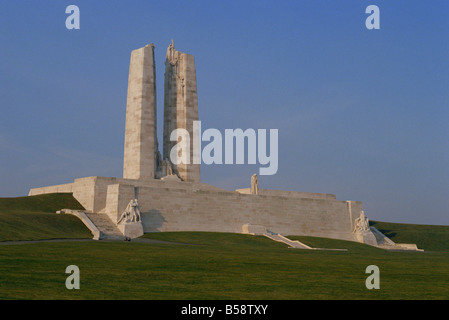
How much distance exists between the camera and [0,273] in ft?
63.6

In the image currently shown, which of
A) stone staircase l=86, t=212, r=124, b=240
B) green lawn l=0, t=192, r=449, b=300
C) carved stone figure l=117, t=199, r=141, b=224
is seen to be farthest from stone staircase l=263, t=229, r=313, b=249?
green lawn l=0, t=192, r=449, b=300

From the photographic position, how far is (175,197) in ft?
176

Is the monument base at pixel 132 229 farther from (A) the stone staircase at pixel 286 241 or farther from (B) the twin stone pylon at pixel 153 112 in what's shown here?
(A) the stone staircase at pixel 286 241

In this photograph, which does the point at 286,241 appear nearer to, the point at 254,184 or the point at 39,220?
the point at 254,184

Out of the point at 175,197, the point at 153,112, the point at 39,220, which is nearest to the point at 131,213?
the point at 175,197

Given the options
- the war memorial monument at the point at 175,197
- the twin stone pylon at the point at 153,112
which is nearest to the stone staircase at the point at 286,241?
the war memorial monument at the point at 175,197

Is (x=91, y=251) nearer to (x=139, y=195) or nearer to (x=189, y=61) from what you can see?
(x=139, y=195)

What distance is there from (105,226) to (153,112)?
614 inches

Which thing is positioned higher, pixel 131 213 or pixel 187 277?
pixel 131 213

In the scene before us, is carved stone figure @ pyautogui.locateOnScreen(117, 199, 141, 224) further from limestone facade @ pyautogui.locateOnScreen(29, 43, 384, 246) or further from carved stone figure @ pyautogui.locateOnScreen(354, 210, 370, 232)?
carved stone figure @ pyautogui.locateOnScreen(354, 210, 370, 232)

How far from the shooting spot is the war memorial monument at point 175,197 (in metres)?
51.6

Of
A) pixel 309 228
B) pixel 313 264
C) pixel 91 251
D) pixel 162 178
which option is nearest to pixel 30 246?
pixel 91 251

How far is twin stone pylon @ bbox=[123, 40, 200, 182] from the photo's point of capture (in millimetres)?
60000
